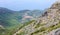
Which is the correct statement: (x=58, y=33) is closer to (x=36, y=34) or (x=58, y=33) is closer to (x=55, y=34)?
(x=55, y=34)

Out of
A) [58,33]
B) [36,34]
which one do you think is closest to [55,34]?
[58,33]

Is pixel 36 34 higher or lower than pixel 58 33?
higher

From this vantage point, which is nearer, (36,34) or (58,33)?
(58,33)

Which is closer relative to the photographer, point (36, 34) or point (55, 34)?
point (55, 34)

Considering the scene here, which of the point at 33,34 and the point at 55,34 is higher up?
the point at 33,34

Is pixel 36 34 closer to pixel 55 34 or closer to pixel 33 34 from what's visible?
pixel 33 34

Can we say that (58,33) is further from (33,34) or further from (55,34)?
(33,34)

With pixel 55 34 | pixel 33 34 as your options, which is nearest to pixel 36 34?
pixel 33 34

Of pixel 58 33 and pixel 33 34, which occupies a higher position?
pixel 33 34
